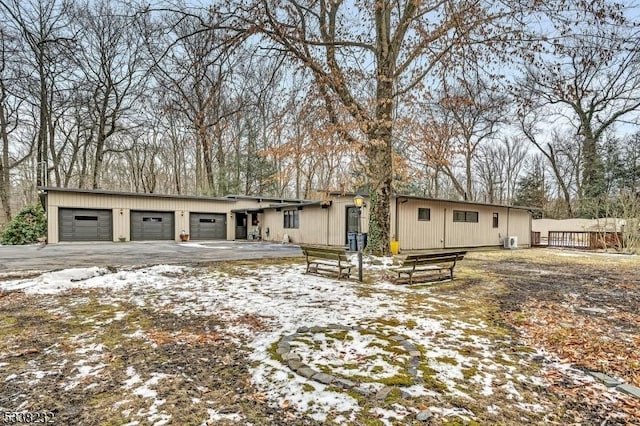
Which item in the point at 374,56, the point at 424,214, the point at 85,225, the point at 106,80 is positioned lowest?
the point at 85,225

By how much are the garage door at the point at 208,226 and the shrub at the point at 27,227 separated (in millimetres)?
7741

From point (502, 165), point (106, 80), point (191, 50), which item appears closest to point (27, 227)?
point (106, 80)

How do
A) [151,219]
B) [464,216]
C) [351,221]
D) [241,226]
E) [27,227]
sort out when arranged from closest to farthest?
[351,221]
[464,216]
[27,227]
[151,219]
[241,226]

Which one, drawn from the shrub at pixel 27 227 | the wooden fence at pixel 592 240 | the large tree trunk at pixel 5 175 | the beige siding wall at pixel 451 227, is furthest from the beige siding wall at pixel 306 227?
the large tree trunk at pixel 5 175

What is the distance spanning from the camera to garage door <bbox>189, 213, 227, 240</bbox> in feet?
74.3

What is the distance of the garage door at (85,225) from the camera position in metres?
18.2

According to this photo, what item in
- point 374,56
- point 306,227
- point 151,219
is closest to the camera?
point 374,56

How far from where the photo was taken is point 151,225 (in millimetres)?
21031

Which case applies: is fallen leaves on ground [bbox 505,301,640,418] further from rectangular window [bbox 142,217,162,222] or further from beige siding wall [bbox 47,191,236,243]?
rectangular window [bbox 142,217,162,222]

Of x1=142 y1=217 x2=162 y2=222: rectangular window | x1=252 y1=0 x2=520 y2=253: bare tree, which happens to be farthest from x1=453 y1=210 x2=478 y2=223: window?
x1=142 y1=217 x2=162 y2=222: rectangular window

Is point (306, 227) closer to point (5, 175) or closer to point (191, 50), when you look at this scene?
point (191, 50)

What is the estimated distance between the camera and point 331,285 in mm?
6973

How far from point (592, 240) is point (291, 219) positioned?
16971 mm

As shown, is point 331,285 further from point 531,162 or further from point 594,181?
point 531,162
